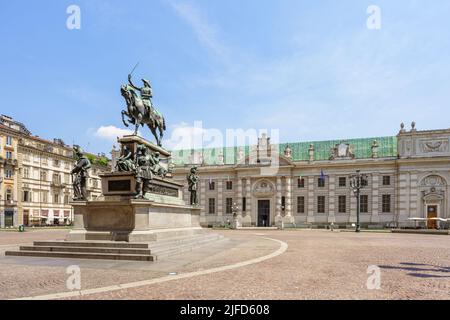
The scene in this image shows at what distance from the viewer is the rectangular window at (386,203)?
5784 centimetres

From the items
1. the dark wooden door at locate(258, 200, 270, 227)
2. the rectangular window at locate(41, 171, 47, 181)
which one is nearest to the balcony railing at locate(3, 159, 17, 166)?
the rectangular window at locate(41, 171, 47, 181)

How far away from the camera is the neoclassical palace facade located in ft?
183

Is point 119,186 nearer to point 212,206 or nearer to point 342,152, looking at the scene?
point 212,206

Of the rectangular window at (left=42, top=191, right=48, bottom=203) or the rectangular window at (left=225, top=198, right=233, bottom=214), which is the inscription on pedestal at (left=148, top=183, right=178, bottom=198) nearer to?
the rectangular window at (left=225, top=198, right=233, bottom=214)

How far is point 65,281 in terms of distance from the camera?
9.53 metres

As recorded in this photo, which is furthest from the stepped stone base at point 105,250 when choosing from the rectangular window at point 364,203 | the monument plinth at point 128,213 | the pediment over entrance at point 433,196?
the pediment over entrance at point 433,196

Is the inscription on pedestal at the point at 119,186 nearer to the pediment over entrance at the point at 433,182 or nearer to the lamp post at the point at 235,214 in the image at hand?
the lamp post at the point at 235,214

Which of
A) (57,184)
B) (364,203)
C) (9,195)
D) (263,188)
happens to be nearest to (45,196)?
(57,184)

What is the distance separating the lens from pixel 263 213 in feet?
212

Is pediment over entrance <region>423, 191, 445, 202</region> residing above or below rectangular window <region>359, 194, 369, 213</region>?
above

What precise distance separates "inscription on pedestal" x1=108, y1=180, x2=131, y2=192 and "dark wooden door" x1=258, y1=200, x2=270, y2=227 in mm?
49540
